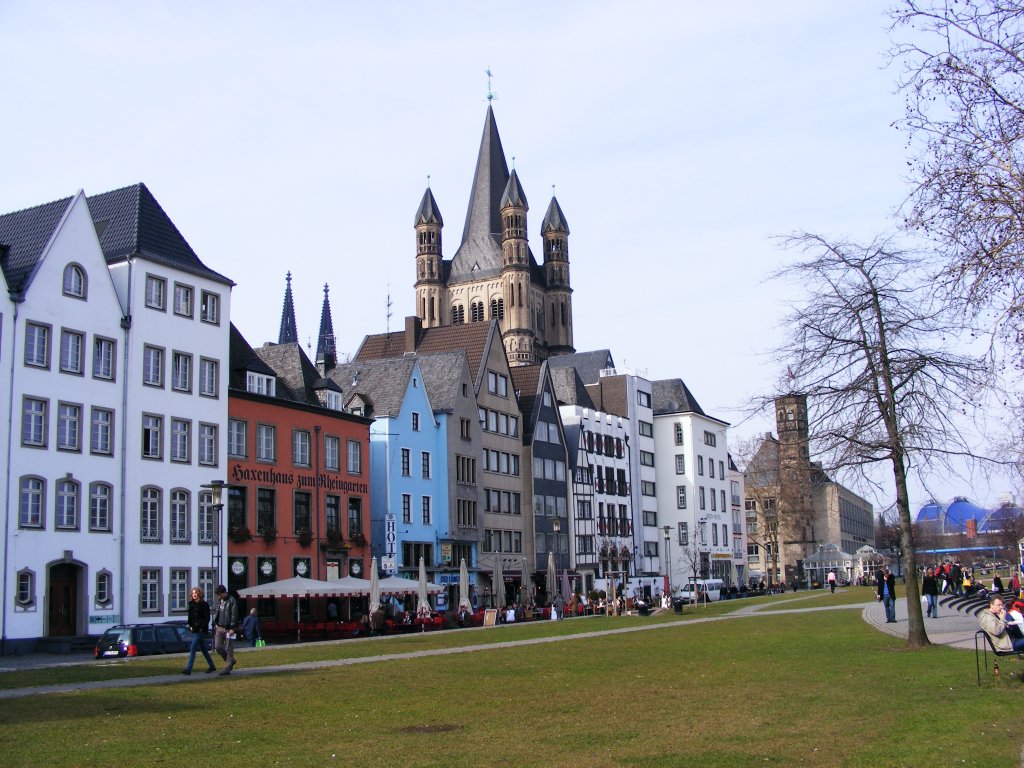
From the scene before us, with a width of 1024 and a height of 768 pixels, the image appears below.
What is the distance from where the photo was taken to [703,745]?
13.5 meters

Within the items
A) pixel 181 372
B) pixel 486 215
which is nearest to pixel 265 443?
pixel 181 372

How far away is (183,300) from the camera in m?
51.5

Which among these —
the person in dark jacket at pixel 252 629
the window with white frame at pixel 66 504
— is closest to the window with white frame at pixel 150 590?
the window with white frame at pixel 66 504

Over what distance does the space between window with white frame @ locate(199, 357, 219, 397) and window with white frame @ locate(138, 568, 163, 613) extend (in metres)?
8.09

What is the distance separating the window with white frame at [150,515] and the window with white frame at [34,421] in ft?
18.2

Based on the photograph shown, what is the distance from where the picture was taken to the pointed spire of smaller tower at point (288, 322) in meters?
118

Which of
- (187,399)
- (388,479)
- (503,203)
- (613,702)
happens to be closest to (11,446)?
(187,399)

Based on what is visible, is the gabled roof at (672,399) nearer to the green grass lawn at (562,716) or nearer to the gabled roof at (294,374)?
the gabled roof at (294,374)

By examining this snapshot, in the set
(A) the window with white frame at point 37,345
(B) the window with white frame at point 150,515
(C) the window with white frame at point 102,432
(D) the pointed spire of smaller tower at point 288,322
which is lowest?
(B) the window with white frame at point 150,515

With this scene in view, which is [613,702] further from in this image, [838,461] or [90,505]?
[90,505]

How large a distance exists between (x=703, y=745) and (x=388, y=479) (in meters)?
53.6

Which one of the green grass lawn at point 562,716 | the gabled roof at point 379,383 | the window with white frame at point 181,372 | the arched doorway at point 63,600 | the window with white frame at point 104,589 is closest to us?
the green grass lawn at point 562,716

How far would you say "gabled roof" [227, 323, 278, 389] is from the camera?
55.7 m

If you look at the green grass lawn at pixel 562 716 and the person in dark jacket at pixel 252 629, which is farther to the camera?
the person in dark jacket at pixel 252 629
